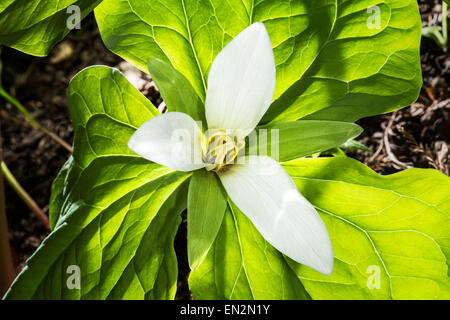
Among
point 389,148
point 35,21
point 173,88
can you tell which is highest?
point 35,21

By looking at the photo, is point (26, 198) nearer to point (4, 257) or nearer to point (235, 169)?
point (4, 257)

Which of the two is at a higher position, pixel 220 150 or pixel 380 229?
pixel 220 150

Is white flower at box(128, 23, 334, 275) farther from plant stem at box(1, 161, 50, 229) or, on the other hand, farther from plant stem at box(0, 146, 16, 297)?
plant stem at box(1, 161, 50, 229)

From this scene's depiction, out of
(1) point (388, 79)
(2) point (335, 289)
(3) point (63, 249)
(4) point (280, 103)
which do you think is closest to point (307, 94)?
(4) point (280, 103)

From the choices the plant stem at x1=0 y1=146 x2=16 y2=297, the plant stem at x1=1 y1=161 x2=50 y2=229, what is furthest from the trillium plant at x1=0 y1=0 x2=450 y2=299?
the plant stem at x1=1 y1=161 x2=50 y2=229

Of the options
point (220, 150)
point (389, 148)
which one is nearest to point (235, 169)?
point (220, 150)

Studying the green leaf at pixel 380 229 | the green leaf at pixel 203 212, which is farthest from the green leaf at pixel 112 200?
the green leaf at pixel 380 229

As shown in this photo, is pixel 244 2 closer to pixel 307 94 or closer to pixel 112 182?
pixel 307 94

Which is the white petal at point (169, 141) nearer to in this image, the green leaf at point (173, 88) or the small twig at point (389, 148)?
the green leaf at point (173, 88)
